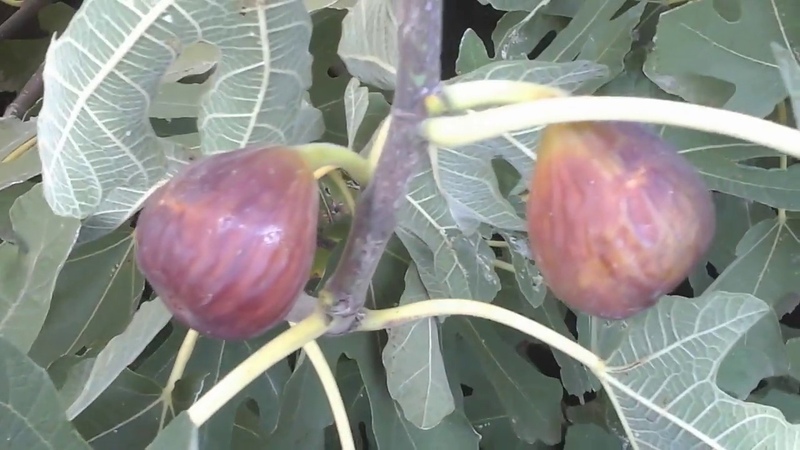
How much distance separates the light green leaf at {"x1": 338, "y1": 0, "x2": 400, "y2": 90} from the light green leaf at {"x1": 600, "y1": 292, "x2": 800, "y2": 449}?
299mm

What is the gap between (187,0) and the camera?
43cm

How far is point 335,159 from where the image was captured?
1.49 ft

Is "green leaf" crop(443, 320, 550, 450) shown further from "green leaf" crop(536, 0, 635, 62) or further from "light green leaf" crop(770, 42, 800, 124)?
"light green leaf" crop(770, 42, 800, 124)

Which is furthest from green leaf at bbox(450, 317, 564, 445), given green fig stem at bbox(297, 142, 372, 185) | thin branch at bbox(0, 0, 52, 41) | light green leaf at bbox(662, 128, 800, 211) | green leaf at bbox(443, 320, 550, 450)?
thin branch at bbox(0, 0, 52, 41)

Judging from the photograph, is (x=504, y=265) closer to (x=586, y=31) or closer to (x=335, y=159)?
(x=586, y=31)

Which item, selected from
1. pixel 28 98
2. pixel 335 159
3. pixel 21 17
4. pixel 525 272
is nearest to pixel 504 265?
pixel 525 272

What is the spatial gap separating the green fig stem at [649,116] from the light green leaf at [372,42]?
24cm

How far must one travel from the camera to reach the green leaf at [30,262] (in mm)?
674

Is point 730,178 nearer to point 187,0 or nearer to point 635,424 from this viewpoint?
point 635,424

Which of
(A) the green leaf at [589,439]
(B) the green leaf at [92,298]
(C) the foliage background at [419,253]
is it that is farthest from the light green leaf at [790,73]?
(B) the green leaf at [92,298]

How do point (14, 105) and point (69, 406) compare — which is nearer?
point (69, 406)

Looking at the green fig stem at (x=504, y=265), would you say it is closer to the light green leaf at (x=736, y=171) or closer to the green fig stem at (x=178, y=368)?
the light green leaf at (x=736, y=171)

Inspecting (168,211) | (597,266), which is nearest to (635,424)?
(597,266)

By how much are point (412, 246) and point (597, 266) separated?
1.40ft
